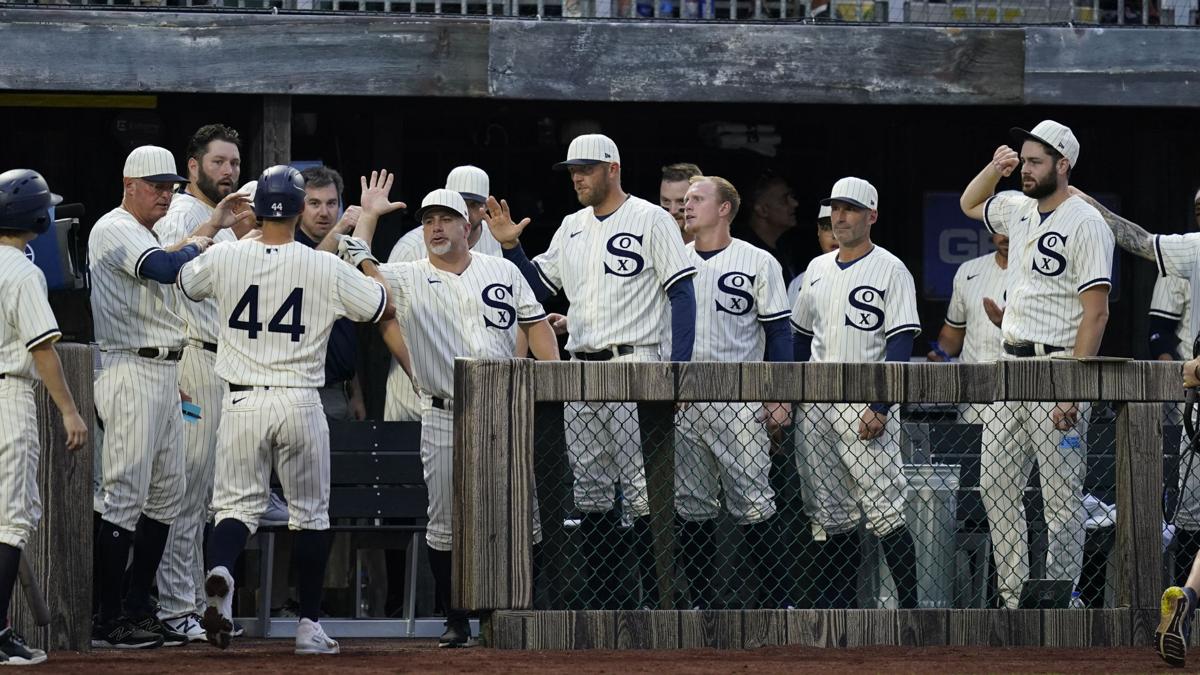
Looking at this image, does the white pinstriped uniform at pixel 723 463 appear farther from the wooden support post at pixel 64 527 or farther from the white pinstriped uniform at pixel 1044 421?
the wooden support post at pixel 64 527

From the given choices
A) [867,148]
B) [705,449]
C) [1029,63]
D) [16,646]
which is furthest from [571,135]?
[16,646]

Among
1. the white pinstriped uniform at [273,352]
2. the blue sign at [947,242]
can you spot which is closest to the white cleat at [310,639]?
the white pinstriped uniform at [273,352]

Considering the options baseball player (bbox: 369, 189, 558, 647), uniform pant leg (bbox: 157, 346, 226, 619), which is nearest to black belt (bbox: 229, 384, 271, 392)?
baseball player (bbox: 369, 189, 558, 647)

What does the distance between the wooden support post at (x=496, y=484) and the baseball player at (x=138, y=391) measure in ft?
4.54

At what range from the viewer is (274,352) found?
732 cm

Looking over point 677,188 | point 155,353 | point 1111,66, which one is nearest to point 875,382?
point 677,188

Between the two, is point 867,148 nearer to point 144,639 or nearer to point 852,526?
point 852,526

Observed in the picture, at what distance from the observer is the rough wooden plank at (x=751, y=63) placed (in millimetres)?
11086

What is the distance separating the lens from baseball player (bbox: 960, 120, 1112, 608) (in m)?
7.54

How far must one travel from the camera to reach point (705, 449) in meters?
7.61

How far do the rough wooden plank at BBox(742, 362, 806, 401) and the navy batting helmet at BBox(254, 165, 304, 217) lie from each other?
1766mm

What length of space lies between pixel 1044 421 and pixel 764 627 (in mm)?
1353

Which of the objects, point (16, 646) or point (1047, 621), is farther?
point (1047, 621)

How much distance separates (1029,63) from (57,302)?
6.09 meters
